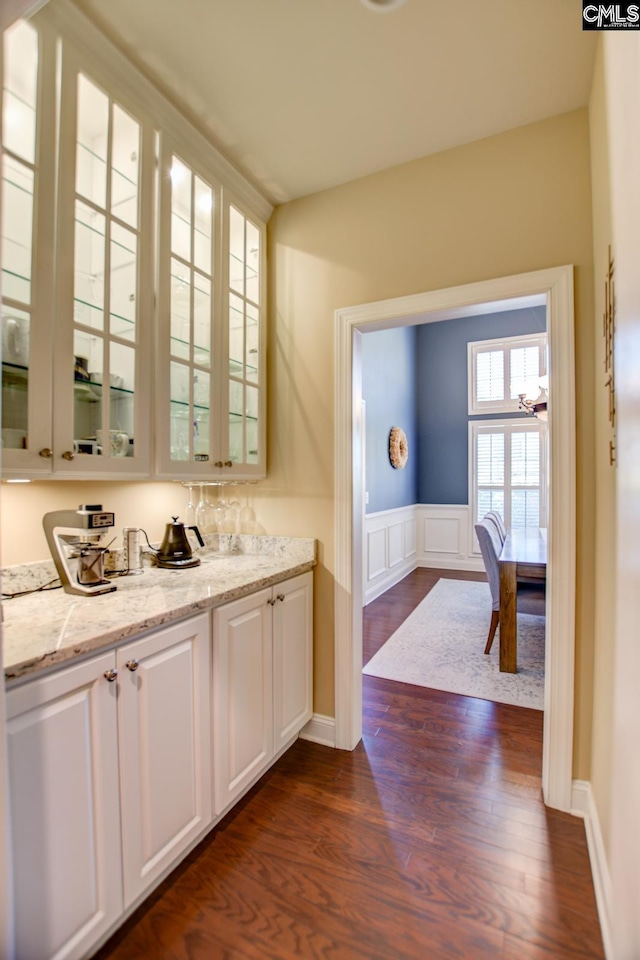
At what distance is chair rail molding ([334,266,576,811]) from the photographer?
6.07 ft

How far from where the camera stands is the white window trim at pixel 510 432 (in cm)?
629

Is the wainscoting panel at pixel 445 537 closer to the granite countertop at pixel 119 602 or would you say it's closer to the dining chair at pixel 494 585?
the dining chair at pixel 494 585

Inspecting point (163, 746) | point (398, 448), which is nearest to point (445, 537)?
point (398, 448)

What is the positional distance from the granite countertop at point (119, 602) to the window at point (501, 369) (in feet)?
17.1

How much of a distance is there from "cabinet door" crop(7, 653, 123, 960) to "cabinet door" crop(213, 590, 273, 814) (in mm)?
453

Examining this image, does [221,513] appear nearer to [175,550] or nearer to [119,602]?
[175,550]

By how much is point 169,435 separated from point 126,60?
1365 mm

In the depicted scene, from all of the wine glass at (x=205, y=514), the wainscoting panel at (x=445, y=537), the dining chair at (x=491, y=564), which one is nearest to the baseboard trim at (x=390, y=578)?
the wainscoting panel at (x=445, y=537)

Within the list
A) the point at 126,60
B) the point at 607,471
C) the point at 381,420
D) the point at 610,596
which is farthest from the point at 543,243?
the point at 381,420

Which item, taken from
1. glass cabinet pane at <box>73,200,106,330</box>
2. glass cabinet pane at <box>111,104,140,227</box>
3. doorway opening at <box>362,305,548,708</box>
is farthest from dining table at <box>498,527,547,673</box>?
glass cabinet pane at <box>111,104,140,227</box>

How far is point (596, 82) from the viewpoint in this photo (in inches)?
65.4

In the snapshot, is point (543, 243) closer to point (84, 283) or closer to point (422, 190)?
point (422, 190)

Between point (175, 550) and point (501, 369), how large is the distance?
597 cm

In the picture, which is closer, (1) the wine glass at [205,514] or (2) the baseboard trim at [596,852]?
(2) the baseboard trim at [596,852]
